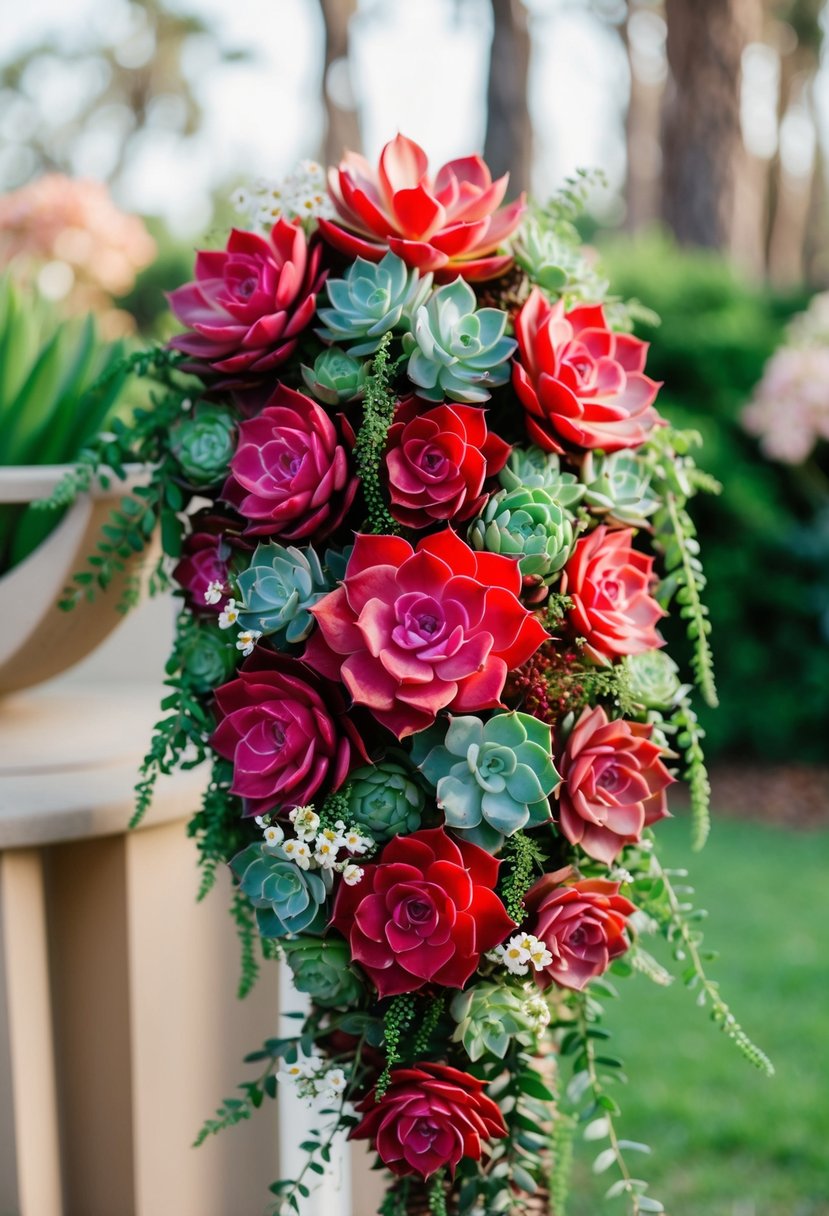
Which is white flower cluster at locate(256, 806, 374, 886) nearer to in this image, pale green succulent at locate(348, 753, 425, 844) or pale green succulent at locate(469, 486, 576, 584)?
pale green succulent at locate(348, 753, 425, 844)

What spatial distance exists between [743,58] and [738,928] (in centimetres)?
628

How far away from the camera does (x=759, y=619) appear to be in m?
5.85

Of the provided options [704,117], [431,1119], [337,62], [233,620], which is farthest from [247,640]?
[337,62]

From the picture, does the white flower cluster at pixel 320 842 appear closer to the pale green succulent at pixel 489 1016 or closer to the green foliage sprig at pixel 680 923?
the pale green succulent at pixel 489 1016

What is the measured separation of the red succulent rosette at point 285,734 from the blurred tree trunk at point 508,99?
7909mm

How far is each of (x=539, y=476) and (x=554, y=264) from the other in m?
0.30

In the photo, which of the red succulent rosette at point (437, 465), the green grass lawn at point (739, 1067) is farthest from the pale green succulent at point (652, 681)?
the green grass lawn at point (739, 1067)

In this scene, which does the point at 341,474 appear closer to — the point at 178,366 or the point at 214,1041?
the point at 178,366

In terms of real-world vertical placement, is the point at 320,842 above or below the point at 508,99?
below

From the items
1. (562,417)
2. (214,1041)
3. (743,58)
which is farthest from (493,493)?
(743,58)

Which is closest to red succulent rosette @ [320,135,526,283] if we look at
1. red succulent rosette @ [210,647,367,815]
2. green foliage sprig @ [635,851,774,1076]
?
red succulent rosette @ [210,647,367,815]

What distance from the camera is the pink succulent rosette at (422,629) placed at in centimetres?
107

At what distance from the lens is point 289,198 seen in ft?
4.46

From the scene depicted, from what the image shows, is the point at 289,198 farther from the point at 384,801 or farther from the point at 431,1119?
the point at 431,1119
